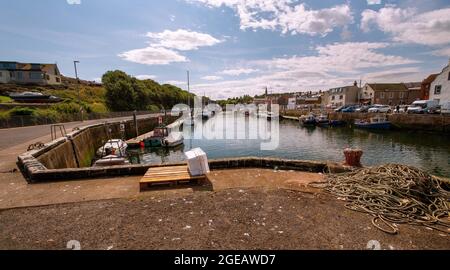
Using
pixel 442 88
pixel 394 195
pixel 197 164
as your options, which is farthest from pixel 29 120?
pixel 442 88

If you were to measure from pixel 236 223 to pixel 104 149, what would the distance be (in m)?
18.2

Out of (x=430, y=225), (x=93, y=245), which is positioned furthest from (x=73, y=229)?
(x=430, y=225)

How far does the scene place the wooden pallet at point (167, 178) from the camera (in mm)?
5778

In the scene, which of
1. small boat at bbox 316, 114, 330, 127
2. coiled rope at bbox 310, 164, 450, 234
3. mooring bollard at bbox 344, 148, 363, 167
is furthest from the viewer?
small boat at bbox 316, 114, 330, 127

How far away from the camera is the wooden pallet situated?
5778 mm

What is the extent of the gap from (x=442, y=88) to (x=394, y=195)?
49439 mm

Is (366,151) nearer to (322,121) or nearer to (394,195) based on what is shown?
(394,195)

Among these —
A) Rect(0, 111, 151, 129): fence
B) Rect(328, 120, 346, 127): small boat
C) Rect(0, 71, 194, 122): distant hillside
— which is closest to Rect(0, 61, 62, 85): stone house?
Rect(0, 71, 194, 122): distant hillside

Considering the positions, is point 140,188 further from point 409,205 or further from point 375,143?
point 375,143

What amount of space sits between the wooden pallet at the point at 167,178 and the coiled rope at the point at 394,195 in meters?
3.50

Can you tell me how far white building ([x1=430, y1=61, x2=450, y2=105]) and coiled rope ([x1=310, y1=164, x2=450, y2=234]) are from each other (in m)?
45.2

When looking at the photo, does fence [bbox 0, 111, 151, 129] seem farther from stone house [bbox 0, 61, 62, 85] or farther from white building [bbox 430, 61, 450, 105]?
white building [bbox 430, 61, 450, 105]

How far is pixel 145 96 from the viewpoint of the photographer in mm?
58312

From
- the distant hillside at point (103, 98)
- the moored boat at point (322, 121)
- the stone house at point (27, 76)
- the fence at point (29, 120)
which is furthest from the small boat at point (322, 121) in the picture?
the stone house at point (27, 76)
